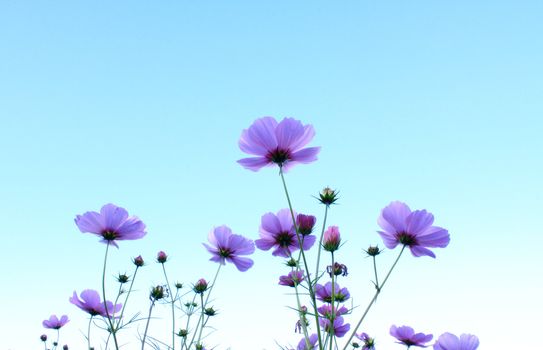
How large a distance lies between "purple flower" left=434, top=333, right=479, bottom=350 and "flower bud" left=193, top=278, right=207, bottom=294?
1095 mm

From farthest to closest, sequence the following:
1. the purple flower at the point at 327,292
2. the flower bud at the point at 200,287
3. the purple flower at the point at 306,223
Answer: the flower bud at the point at 200,287 < the purple flower at the point at 327,292 < the purple flower at the point at 306,223

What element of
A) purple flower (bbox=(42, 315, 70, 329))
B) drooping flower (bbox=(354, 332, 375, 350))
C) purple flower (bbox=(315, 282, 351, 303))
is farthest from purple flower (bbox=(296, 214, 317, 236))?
Result: purple flower (bbox=(42, 315, 70, 329))

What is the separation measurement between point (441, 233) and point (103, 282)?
891 millimetres

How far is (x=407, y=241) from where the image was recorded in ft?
4.03

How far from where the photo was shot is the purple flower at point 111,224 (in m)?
1.50

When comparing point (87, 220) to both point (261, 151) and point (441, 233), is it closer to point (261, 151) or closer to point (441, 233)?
point (261, 151)

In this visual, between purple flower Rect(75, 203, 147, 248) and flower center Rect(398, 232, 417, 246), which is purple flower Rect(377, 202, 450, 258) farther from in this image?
purple flower Rect(75, 203, 147, 248)

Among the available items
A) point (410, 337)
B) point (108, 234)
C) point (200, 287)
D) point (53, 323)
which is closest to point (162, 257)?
point (200, 287)

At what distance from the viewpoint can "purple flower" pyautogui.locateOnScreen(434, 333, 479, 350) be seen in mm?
1438

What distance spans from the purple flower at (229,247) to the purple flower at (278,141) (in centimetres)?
67

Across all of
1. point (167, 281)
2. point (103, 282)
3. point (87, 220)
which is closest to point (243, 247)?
point (167, 281)

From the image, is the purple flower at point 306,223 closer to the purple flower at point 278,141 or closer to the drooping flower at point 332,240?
the drooping flower at point 332,240

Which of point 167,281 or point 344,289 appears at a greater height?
point 344,289

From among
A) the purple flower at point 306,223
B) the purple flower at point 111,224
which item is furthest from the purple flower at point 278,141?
the purple flower at point 111,224
